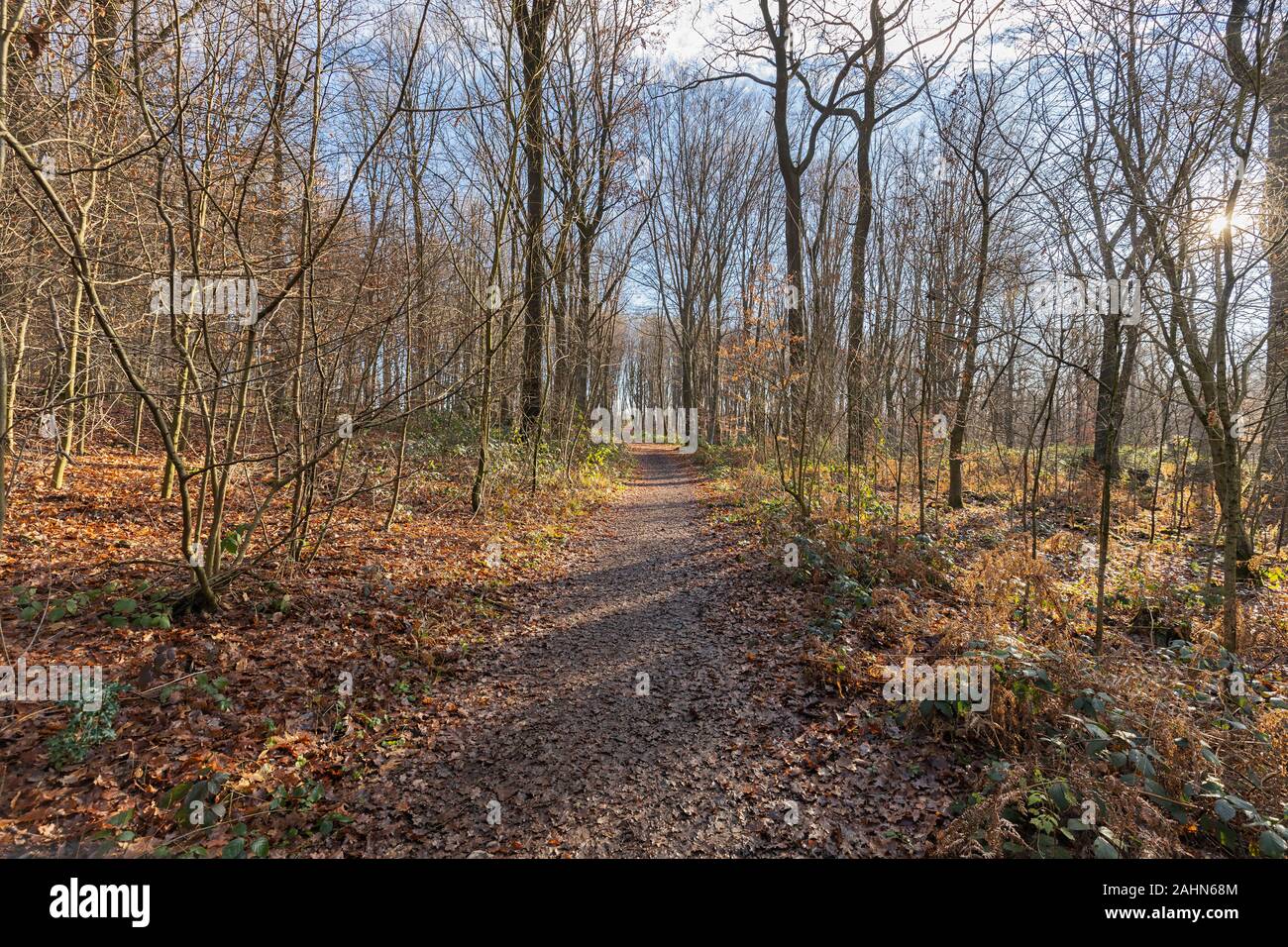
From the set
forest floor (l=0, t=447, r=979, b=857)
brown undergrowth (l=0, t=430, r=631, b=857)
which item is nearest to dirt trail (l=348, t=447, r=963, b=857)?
forest floor (l=0, t=447, r=979, b=857)

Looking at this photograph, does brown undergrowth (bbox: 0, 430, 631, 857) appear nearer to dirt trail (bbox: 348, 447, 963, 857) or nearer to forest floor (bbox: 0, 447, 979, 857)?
forest floor (bbox: 0, 447, 979, 857)

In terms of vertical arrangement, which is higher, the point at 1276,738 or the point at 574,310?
the point at 574,310

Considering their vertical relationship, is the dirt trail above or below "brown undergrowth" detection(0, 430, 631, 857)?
below

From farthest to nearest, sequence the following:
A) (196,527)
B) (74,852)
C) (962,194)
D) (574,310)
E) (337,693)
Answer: (574,310) → (962,194) → (196,527) → (337,693) → (74,852)

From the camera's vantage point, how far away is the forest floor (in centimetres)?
277

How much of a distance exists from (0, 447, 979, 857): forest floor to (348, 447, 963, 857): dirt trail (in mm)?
16

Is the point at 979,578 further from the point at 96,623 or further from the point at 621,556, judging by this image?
the point at 96,623

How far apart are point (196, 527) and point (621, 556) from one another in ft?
16.2

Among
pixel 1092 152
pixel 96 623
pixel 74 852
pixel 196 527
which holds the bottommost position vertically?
pixel 74 852

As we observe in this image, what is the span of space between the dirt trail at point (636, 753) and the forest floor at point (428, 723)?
0.05 feet

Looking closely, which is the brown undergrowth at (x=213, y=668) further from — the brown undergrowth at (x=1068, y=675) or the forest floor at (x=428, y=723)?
the brown undergrowth at (x=1068, y=675)
